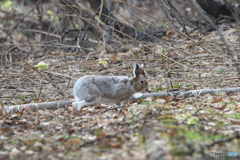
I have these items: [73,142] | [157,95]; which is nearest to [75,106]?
[157,95]

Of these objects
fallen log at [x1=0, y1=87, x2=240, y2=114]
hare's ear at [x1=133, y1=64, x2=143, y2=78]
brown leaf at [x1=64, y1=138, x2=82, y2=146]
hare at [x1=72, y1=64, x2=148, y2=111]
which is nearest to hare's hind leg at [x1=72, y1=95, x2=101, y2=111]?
hare at [x1=72, y1=64, x2=148, y2=111]

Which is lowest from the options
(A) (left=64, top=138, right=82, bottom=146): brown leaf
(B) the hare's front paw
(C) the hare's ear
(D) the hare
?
(A) (left=64, top=138, right=82, bottom=146): brown leaf

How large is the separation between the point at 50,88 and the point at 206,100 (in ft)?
→ 14.6

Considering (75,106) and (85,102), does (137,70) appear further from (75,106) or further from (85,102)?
(75,106)

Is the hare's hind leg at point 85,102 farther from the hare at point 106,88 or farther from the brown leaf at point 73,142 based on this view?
the brown leaf at point 73,142

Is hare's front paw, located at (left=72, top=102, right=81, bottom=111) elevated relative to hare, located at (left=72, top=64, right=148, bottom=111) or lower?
lower

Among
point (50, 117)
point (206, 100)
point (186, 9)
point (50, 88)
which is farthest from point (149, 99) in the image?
point (186, 9)

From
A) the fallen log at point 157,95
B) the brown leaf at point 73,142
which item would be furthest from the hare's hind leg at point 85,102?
the brown leaf at point 73,142

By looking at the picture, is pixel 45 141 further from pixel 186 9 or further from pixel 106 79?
pixel 186 9

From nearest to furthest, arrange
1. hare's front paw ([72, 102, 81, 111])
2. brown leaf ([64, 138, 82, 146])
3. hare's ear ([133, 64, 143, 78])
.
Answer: brown leaf ([64, 138, 82, 146]) → hare's front paw ([72, 102, 81, 111]) → hare's ear ([133, 64, 143, 78])

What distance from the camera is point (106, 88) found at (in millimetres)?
6207

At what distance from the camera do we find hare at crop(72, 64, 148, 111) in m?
5.92

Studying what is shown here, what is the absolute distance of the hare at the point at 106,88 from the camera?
19.4ft

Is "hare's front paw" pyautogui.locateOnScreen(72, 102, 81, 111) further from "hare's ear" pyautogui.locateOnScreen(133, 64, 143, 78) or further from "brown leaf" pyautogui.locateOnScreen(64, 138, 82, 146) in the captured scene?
"brown leaf" pyautogui.locateOnScreen(64, 138, 82, 146)
